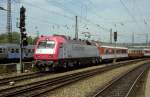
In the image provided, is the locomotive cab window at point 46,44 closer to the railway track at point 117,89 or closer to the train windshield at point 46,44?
the train windshield at point 46,44

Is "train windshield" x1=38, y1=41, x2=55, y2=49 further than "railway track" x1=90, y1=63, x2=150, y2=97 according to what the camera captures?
Yes

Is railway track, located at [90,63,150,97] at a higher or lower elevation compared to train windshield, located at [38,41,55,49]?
lower

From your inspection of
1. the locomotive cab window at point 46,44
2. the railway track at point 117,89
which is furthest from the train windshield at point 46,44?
the railway track at point 117,89


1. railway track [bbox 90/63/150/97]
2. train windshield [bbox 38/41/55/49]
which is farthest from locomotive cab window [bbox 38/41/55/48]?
railway track [bbox 90/63/150/97]

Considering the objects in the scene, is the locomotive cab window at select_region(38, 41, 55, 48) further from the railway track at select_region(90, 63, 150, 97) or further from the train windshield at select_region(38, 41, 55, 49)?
the railway track at select_region(90, 63, 150, 97)

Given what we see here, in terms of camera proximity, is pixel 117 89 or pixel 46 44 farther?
pixel 46 44

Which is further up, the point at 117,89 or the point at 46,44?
the point at 46,44

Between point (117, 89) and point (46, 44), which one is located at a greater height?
point (46, 44)

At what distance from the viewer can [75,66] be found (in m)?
35.0

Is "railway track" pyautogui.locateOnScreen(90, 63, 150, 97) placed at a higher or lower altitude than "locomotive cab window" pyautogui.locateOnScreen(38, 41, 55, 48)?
lower

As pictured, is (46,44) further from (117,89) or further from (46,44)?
(117,89)

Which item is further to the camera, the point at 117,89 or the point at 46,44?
the point at 46,44

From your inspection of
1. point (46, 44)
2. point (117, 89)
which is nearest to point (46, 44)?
point (46, 44)

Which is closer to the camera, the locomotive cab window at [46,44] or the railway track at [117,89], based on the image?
the railway track at [117,89]
